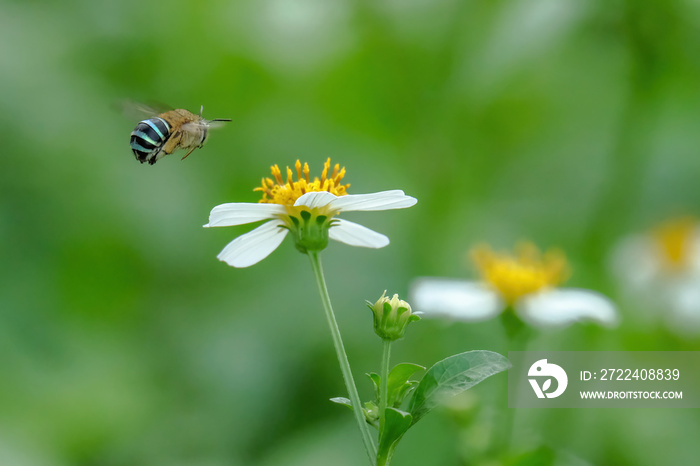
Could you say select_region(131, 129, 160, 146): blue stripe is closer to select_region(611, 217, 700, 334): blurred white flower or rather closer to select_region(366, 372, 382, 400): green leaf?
select_region(366, 372, 382, 400): green leaf

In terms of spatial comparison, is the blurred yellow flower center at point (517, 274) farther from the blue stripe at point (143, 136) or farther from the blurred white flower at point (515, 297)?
the blue stripe at point (143, 136)

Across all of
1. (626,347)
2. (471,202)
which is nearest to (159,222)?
(471,202)

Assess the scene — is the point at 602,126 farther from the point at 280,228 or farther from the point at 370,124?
the point at 280,228

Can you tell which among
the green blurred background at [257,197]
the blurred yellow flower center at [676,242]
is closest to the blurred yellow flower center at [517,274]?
the green blurred background at [257,197]

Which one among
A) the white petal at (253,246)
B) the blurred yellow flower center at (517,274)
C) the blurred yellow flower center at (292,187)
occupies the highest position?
the blurred yellow flower center at (517,274)

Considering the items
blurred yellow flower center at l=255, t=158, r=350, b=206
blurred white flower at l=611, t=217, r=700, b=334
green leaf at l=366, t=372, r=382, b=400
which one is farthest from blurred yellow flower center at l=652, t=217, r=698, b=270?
green leaf at l=366, t=372, r=382, b=400

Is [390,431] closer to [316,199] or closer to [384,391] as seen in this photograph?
[384,391]
